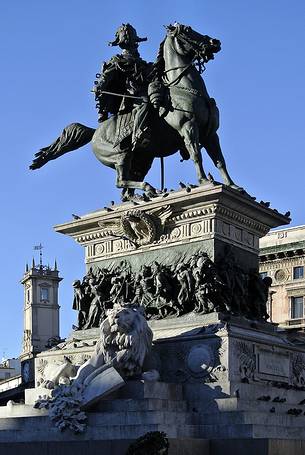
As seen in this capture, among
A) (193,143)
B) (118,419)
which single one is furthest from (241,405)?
(193,143)

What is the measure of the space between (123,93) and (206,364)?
7.50 metres

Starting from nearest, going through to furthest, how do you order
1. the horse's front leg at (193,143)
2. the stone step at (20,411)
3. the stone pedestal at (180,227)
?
the stone step at (20,411)
the stone pedestal at (180,227)
the horse's front leg at (193,143)

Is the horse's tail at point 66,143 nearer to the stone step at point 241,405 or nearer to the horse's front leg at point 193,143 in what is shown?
the horse's front leg at point 193,143

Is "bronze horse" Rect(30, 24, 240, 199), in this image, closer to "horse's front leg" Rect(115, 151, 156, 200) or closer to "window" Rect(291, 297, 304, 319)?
"horse's front leg" Rect(115, 151, 156, 200)

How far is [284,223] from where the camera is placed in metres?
25.1

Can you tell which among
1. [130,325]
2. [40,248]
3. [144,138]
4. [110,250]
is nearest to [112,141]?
[144,138]

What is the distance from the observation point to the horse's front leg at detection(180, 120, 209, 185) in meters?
23.8

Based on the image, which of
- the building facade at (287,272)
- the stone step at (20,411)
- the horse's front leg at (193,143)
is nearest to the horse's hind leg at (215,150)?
the horse's front leg at (193,143)

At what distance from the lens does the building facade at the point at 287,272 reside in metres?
78.4

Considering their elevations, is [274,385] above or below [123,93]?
below

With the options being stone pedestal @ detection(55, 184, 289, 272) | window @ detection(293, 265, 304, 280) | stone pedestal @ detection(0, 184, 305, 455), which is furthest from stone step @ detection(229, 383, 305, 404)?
window @ detection(293, 265, 304, 280)

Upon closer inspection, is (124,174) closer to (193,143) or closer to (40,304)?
(193,143)

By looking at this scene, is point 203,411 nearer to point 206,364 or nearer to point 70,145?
point 206,364

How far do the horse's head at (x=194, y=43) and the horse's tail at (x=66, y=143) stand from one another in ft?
10.6
